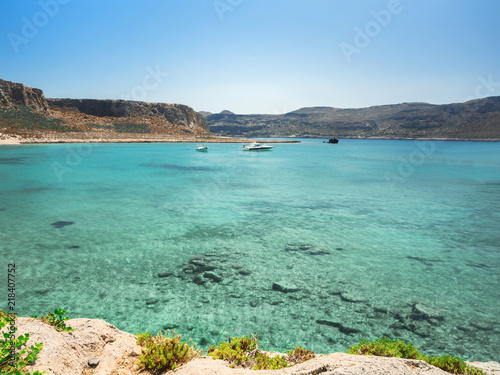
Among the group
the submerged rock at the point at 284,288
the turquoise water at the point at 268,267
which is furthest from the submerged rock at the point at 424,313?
the submerged rock at the point at 284,288

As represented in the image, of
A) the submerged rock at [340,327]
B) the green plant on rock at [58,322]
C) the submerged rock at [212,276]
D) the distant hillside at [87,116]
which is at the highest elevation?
the distant hillside at [87,116]

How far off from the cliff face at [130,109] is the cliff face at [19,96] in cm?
2074

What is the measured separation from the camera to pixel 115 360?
175 inches

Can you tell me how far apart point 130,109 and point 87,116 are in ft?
58.4

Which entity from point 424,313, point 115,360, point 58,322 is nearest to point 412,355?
point 424,313

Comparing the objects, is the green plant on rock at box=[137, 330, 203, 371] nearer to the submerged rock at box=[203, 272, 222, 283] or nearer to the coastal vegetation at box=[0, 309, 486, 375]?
the coastal vegetation at box=[0, 309, 486, 375]

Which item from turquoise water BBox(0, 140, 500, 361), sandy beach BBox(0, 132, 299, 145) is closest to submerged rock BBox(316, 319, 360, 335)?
turquoise water BBox(0, 140, 500, 361)

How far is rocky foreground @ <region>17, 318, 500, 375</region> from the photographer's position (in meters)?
3.48

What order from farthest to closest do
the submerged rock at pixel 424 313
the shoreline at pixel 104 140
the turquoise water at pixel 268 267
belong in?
the shoreline at pixel 104 140 → the submerged rock at pixel 424 313 → the turquoise water at pixel 268 267

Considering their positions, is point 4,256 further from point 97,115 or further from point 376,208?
point 97,115

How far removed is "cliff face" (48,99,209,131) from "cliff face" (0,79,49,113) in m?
20.7

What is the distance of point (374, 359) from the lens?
3.57 m

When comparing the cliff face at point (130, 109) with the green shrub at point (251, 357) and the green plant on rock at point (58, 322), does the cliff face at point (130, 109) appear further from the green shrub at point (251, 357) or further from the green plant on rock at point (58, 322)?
the green shrub at point (251, 357)

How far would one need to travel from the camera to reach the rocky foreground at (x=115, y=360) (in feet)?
11.4
